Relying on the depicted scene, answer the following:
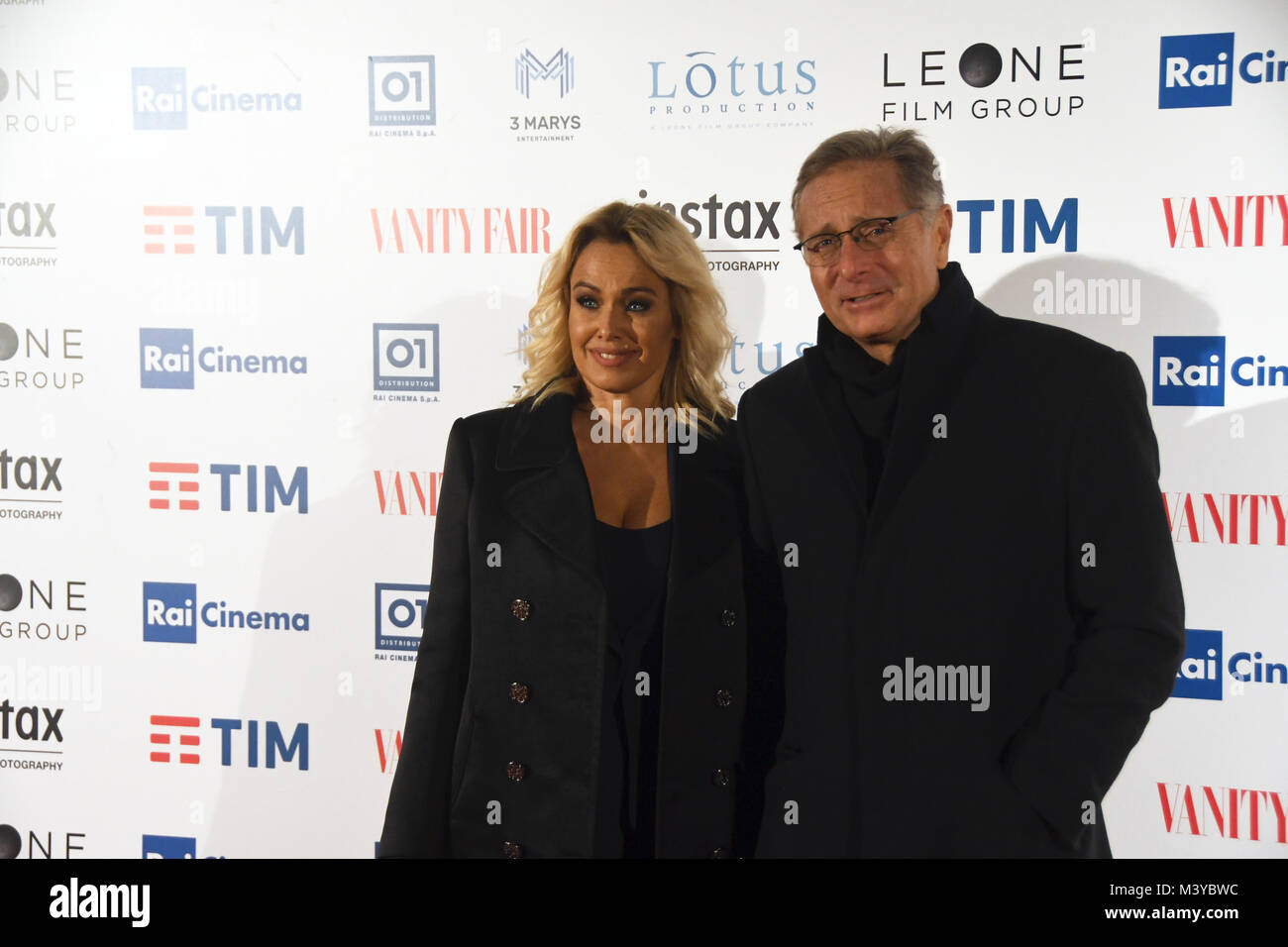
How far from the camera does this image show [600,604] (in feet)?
6.91

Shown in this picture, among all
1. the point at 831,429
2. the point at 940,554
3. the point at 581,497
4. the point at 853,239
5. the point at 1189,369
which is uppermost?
the point at 853,239

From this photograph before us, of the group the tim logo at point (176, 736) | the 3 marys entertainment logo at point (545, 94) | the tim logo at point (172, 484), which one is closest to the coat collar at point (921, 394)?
the 3 marys entertainment logo at point (545, 94)

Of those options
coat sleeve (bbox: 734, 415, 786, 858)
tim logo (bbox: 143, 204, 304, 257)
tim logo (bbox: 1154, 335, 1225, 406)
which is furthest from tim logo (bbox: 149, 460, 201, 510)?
tim logo (bbox: 1154, 335, 1225, 406)

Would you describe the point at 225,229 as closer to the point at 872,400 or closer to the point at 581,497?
the point at 581,497

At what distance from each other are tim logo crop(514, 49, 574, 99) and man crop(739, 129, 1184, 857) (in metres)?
0.55

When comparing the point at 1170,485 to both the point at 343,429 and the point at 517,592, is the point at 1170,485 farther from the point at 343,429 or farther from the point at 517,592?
the point at 343,429

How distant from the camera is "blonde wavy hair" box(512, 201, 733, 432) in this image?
221 cm

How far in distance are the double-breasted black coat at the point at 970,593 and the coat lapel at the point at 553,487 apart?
1.09 feet

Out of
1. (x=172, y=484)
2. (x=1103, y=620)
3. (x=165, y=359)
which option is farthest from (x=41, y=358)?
(x=1103, y=620)

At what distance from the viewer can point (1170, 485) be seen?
2186mm

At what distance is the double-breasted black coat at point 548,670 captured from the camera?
2.10 meters

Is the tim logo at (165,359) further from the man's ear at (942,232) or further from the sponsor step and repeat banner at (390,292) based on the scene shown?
the man's ear at (942,232)

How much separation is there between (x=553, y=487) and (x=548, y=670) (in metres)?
0.35

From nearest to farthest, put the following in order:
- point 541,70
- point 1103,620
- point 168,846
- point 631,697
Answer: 1. point 1103,620
2. point 631,697
3. point 541,70
4. point 168,846
